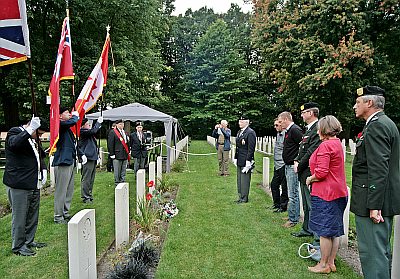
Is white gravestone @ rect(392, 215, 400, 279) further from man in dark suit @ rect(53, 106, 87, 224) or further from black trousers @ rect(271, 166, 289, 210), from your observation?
man in dark suit @ rect(53, 106, 87, 224)

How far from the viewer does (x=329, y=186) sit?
14.8ft

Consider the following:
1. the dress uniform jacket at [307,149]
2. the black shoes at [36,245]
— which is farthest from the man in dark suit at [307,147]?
the black shoes at [36,245]

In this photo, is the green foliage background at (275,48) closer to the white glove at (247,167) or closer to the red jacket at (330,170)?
the white glove at (247,167)

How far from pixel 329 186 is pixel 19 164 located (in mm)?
4331

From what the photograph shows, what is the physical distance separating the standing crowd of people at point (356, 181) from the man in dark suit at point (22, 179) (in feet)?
12.9

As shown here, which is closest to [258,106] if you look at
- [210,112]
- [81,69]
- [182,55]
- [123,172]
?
[210,112]

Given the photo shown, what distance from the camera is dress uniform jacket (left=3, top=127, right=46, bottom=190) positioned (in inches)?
202

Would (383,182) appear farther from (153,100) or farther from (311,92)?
(153,100)

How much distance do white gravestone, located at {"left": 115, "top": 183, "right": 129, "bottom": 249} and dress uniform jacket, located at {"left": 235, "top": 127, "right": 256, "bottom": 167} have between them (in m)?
3.47

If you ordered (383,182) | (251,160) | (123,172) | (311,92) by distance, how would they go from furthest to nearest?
(311,92), (123,172), (251,160), (383,182)

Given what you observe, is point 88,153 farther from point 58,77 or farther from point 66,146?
point 58,77

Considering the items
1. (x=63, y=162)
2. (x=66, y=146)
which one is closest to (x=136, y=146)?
(x=66, y=146)

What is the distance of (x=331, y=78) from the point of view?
1892 centimetres

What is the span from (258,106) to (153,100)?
2052 centimetres
